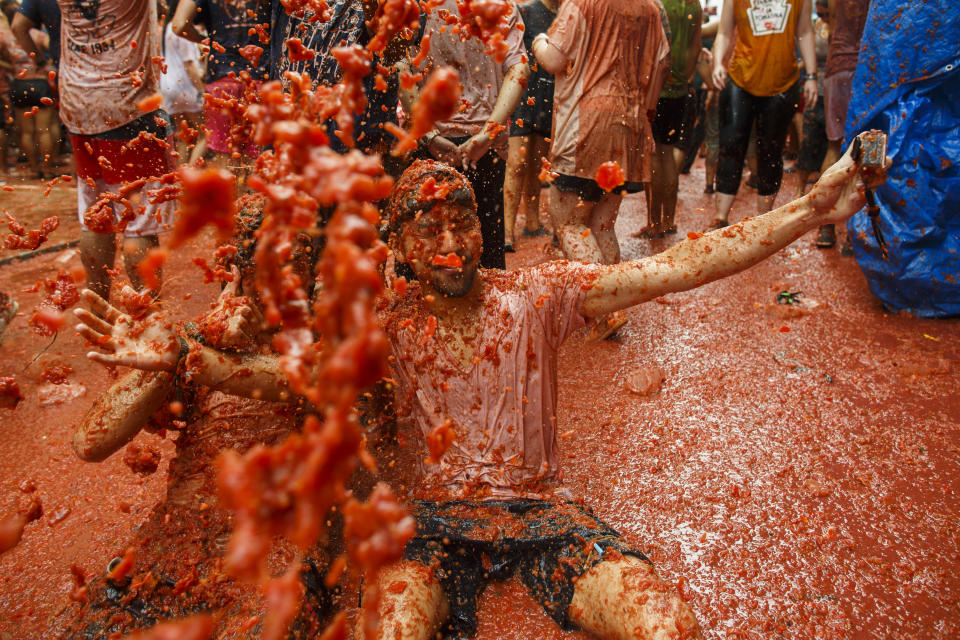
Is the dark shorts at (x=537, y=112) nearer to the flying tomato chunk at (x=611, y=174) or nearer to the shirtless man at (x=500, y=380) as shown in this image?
the flying tomato chunk at (x=611, y=174)

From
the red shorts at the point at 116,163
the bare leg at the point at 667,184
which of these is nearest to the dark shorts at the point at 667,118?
the bare leg at the point at 667,184

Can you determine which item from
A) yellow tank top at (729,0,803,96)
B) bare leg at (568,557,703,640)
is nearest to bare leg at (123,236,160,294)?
bare leg at (568,557,703,640)

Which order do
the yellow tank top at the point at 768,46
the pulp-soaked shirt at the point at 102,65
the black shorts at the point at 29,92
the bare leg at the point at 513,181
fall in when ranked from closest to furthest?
the pulp-soaked shirt at the point at 102,65 < the yellow tank top at the point at 768,46 < the bare leg at the point at 513,181 < the black shorts at the point at 29,92

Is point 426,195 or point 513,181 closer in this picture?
point 426,195

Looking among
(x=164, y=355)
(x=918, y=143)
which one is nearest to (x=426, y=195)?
(x=164, y=355)

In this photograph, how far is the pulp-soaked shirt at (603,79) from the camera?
3635 mm

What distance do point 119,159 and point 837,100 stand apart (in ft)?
16.7

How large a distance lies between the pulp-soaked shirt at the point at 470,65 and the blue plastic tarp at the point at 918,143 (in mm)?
2252

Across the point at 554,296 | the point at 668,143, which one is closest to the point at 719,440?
the point at 554,296

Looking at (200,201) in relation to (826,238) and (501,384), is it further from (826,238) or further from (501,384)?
(826,238)

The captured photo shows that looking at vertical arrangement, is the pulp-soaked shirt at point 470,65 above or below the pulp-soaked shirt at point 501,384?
above

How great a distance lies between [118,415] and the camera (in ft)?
6.06

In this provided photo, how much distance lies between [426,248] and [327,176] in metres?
1.02

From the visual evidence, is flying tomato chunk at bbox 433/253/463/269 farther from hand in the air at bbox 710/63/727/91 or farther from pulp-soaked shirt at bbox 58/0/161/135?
hand in the air at bbox 710/63/727/91
